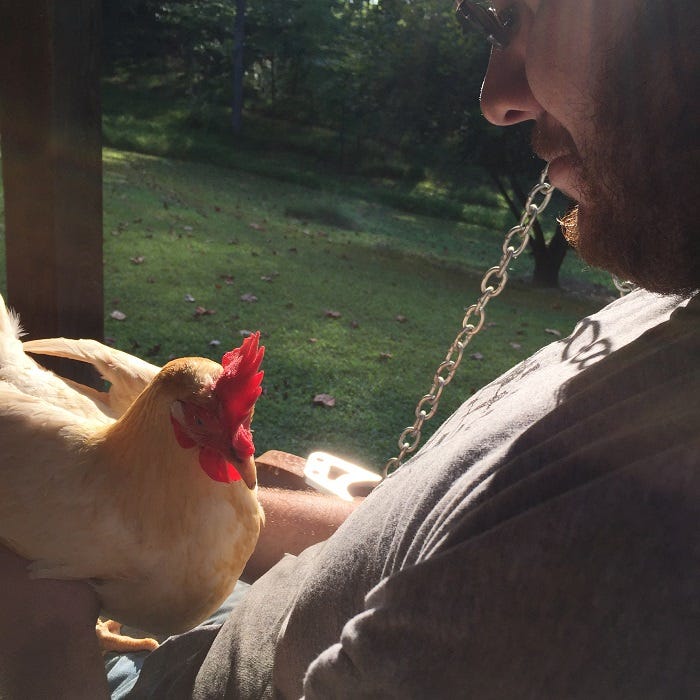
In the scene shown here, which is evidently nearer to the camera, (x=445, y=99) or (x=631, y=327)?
(x=631, y=327)

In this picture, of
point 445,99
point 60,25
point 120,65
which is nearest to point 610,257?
point 60,25

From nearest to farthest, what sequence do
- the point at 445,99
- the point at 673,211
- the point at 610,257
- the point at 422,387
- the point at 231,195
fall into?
the point at 673,211 → the point at 610,257 → the point at 422,387 → the point at 445,99 → the point at 231,195

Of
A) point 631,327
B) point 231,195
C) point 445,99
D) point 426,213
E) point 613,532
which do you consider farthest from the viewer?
point 426,213

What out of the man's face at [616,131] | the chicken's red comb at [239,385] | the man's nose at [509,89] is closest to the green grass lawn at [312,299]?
the chicken's red comb at [239,385]

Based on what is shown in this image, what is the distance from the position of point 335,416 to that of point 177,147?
8250 millimetres

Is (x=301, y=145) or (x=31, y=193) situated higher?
(x=31, y=193)

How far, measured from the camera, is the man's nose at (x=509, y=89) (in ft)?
4.08

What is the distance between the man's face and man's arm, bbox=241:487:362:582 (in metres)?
1.05

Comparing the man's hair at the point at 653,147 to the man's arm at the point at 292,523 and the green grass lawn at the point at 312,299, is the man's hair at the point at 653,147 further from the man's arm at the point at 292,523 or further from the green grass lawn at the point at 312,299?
the green grass lawn at the point at 312,299

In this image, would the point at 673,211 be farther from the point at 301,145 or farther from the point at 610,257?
the point at 301,145

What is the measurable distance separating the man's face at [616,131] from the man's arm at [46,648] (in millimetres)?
1206

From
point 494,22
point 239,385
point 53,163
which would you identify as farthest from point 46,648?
point 494,22

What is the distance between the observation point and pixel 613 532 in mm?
729

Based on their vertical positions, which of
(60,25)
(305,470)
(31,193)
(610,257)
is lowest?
(305,470)
